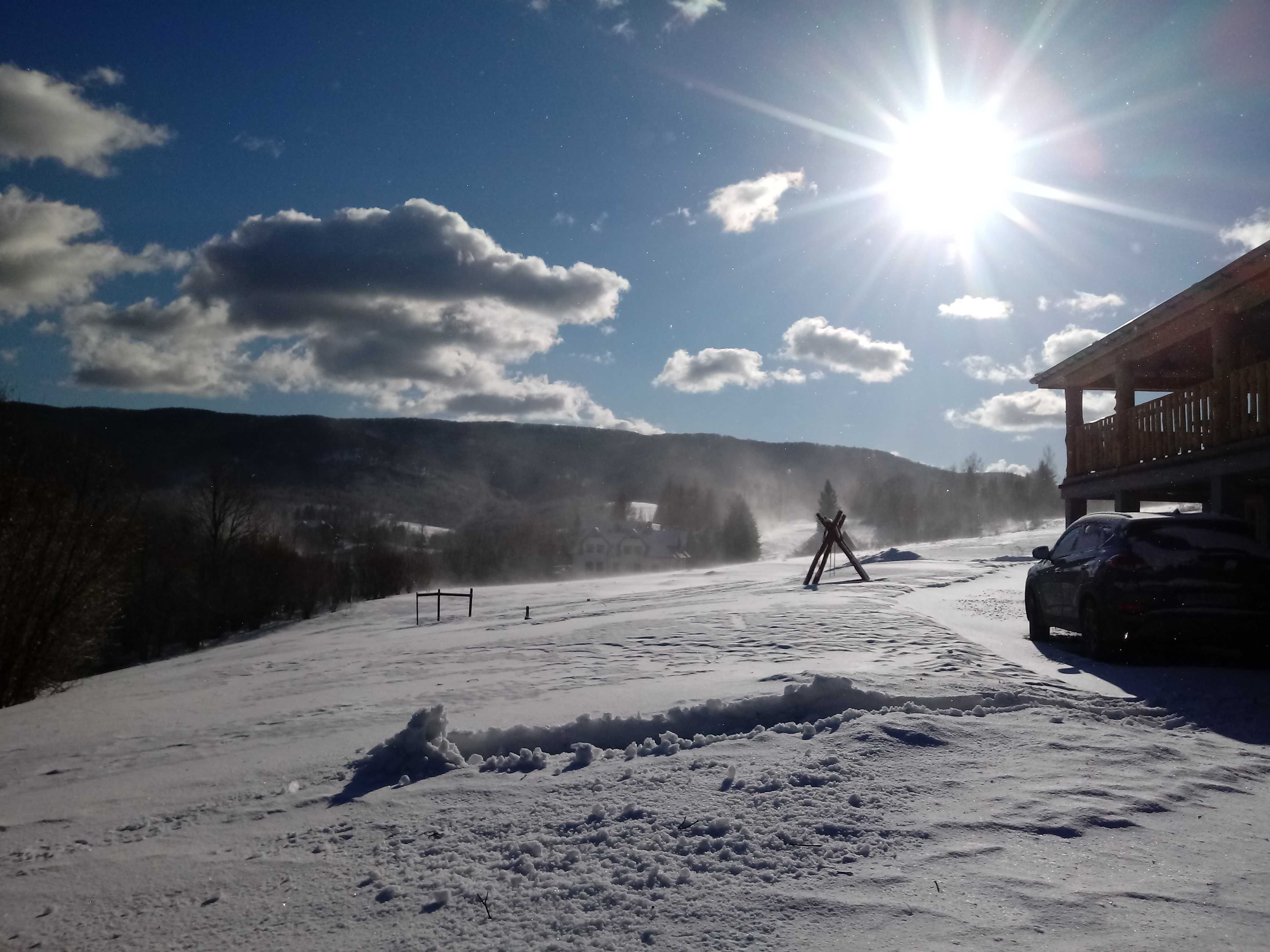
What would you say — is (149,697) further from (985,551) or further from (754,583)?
(985,551)

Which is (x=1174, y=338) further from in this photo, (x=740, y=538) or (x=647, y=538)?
(x=647, y=538)

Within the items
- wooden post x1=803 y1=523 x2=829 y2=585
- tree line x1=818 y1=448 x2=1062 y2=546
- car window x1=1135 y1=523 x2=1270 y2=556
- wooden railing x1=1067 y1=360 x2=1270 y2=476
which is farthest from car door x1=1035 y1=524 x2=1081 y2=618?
tree line x1=818 y1=448 x2=1062 y2=546

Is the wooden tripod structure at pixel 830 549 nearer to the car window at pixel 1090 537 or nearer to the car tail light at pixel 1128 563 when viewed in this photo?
the car window at pixel 1090 537

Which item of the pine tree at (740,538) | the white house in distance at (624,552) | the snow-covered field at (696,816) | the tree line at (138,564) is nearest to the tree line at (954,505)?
the pine tree at (740,538)

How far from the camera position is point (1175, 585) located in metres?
7.90

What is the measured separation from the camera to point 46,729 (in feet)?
31.2

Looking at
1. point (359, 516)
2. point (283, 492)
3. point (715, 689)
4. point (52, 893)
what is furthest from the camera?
point (283, 492)

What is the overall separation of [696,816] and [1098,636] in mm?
6169

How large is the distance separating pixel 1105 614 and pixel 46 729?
1193cm

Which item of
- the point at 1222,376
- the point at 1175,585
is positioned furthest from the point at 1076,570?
the point at 1222,376

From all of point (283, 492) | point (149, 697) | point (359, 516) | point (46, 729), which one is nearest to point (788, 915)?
point (46, 729)

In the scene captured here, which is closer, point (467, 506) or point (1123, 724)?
point (1123, 724)

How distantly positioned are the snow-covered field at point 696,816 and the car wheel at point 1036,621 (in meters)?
1.45

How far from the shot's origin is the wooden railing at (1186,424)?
11883mm
